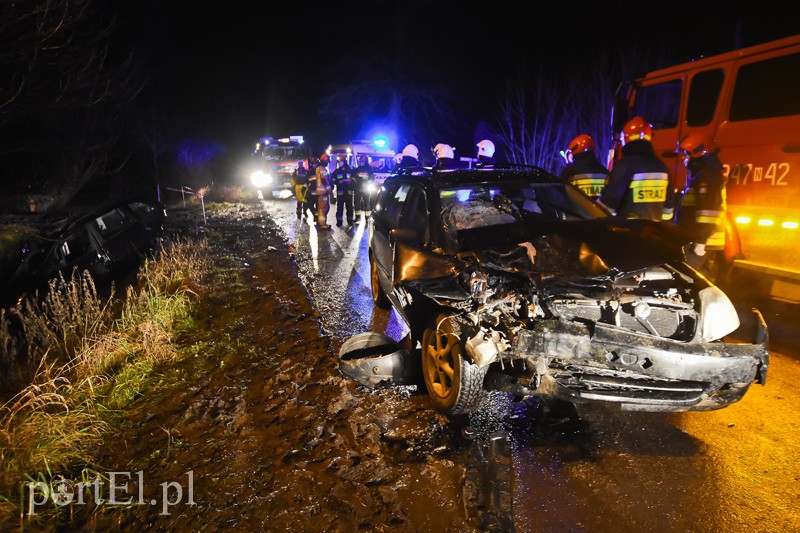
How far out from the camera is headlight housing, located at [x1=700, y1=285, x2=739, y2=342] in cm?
284

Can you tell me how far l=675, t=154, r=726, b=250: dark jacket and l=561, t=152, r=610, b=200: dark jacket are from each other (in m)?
0.95

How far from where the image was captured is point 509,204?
4254 mm

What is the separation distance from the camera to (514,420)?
330 centimetres

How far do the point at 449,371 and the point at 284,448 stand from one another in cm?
121

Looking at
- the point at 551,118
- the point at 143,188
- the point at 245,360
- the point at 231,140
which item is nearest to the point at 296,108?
the point at 231,140

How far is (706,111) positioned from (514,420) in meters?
4.83

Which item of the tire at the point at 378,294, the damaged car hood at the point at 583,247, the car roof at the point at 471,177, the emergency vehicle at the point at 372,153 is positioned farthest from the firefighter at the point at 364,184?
the damaged car hood at the point at 583,247

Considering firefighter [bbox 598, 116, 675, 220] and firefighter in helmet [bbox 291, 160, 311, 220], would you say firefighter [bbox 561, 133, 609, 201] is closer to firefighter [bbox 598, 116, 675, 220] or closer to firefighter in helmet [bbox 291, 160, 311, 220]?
firefighter [bbox 598, 116, 675, 220]

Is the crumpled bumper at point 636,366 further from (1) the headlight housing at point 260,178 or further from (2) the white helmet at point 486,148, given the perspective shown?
(1) the headlight housing at point 260,178

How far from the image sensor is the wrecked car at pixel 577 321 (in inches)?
107


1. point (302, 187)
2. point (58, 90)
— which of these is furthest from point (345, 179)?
point (58, 90)

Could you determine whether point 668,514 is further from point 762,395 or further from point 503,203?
point 503,203

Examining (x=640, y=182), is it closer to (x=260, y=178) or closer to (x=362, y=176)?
(x=362, y=176)

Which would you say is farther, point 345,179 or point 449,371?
point 345,179
